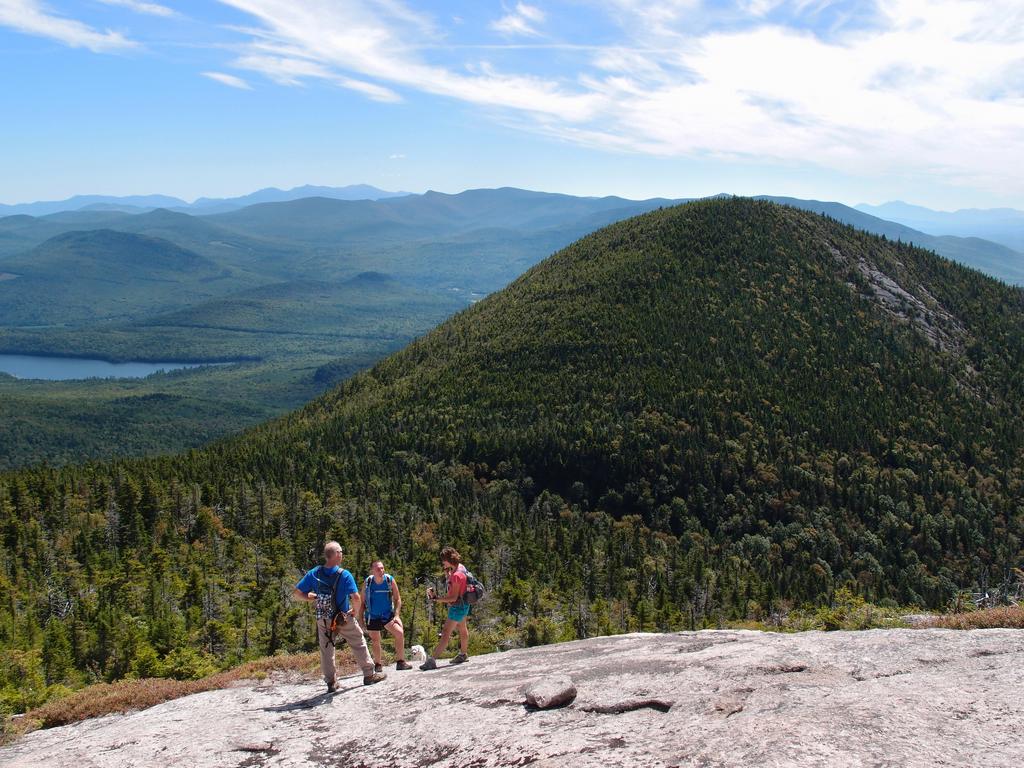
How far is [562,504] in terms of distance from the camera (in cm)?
14725

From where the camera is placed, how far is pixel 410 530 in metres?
108

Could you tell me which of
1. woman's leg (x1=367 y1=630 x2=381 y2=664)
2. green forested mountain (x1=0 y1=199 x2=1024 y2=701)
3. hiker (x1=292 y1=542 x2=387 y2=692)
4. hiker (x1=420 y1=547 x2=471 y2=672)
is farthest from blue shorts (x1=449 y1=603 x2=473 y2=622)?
green forested mountain (x1=0 y1=199 x2=1024 y2=701)

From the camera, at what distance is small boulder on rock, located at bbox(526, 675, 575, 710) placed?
18.2 meters

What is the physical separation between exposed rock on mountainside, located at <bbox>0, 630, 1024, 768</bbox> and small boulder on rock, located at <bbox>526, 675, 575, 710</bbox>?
0.82 feet

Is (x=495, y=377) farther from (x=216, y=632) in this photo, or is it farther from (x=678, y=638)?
Result: (x=678, y=638)

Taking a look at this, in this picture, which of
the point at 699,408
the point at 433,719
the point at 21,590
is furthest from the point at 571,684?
the point at 699,408

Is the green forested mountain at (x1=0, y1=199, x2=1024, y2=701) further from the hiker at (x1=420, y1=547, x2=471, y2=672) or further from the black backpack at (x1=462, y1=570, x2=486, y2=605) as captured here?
the black backpack at (x1=462, y1=570, x2=486, y2=605)

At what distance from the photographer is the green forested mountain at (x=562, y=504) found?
6794cm

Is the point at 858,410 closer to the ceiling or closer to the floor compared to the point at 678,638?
closer to the floor

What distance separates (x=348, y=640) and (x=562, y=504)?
5006 inches

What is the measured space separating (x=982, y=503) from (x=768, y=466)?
→ 4670 centimetres

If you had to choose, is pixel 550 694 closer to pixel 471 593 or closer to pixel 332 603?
pixel 471 593

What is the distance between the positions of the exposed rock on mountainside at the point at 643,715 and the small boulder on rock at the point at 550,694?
0.25 m

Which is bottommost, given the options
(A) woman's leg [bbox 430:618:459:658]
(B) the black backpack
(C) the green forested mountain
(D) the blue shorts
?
(C) the green forested mountain
